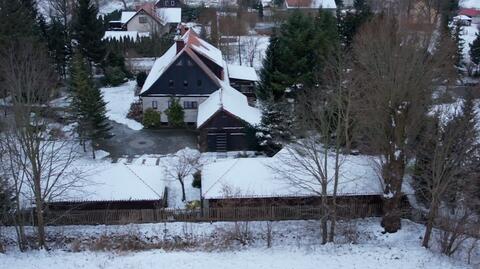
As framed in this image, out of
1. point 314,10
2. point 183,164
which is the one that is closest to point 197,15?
point 314,10

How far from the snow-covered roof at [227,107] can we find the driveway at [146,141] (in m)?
1.84

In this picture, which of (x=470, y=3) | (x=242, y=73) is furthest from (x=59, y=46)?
(x=470, y=3)

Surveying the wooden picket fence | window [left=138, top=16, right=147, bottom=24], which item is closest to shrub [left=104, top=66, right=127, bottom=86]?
window [left=138, top=16, right=147, bottom=24]

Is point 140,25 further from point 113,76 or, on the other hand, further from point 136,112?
point 136,112

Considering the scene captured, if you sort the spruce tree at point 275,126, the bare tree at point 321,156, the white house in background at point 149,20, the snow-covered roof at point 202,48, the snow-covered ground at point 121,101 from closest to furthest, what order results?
the bare tree at point 321,156 → the spruce tree at point 275,126 → the snow-covered roof at point 202,48 → the snow-covered ground at point 121,101 → the white house in background at point 149,20

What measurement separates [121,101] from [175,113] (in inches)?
291

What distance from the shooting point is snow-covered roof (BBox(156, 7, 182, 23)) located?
6462cm

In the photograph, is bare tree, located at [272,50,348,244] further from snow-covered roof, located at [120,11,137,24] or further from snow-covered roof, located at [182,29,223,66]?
snow-covered roof, located at [120,11,137,24]

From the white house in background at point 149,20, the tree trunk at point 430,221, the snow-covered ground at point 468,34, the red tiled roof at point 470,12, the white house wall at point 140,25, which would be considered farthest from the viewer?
the red tiled roof at point 470,12

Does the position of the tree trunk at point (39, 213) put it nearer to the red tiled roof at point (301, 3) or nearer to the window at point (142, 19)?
the window at point (142, 19)

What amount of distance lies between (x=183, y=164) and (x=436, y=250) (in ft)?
42.8

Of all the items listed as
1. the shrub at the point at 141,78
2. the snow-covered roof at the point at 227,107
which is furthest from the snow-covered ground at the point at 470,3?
the snow-covered roof at the point at 227,107

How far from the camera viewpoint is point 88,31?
45.0m

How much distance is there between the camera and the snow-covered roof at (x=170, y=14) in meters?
64.6
